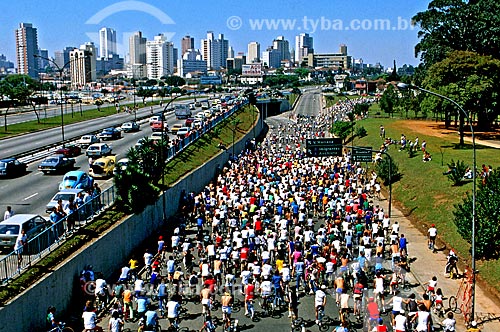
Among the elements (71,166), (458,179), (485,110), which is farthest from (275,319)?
(485,110)

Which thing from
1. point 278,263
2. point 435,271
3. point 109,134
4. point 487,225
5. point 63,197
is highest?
point 109,134

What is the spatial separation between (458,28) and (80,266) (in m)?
57.9

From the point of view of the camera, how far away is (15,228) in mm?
19859

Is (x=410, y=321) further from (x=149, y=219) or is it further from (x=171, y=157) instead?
(x=171, y=157)

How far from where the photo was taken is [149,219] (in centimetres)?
2928

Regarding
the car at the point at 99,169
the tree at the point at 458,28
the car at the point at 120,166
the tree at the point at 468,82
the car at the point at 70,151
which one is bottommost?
the car at the point at 99,169

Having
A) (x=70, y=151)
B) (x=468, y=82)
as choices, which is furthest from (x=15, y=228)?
(x=468, y=82)

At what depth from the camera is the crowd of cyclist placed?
1802 cm

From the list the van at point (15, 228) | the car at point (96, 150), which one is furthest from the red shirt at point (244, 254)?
the car at point (96, 150)

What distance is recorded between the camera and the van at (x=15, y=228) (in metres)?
19.7

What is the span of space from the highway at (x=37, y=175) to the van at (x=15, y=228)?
231 inches

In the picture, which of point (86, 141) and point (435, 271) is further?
point (86, 141)

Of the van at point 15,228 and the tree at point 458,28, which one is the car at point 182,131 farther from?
the van at point 15,228

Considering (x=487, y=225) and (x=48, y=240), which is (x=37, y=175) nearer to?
(x=48, y=240)
